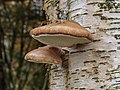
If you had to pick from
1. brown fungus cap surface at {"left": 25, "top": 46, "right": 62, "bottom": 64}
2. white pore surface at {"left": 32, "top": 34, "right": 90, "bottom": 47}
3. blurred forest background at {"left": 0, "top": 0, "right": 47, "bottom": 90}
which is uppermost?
white pore surface at {"left": 32, "top": 34, "right": 90, "bottom": 47}

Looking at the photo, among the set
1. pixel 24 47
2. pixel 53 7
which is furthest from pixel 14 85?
pixel 53 7

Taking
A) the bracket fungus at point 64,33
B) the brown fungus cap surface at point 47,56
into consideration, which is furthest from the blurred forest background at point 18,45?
the bracket fungus at point 64,33

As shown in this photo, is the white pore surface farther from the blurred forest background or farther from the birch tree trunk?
the blurred forest background

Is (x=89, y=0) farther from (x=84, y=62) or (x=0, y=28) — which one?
(x=0, y=28)

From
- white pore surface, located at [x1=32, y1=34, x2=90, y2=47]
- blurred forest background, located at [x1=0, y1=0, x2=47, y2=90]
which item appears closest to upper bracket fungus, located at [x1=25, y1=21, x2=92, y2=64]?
white pore surface, located at [x1=32, y1=34, x2=90, y2=47]

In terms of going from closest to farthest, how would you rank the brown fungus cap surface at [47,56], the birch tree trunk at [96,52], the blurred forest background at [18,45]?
1. the birch tree trunk at [96,52]
2. the brown fungus cap surface at [47,56]
3. the blurred forest background at [18,45]

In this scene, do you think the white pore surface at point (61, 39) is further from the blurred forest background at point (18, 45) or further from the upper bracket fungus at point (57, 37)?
the blurred forest background at point (18, 45)
